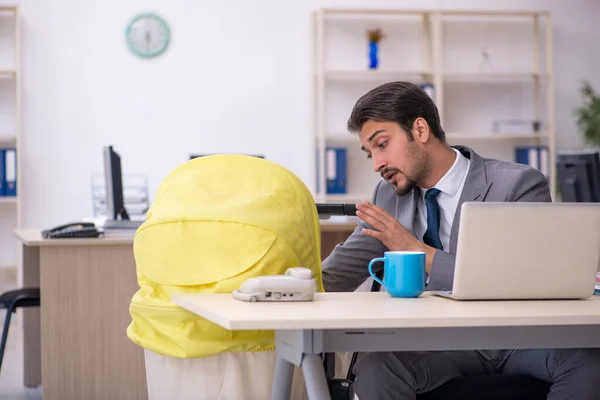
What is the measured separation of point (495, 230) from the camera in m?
1.71

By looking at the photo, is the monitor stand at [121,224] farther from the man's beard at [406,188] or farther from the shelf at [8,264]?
the shelf at [8,264]

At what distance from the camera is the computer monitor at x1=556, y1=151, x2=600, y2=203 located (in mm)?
4141

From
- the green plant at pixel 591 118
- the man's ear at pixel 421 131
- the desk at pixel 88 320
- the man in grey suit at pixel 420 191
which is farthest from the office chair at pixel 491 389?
the green plant at pixel 591 118

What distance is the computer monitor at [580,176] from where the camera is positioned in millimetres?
4141

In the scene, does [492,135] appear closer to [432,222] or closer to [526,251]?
[432,222]

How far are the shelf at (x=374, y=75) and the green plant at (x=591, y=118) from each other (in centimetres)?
118

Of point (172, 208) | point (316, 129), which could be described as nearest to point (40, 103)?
point (316, 129)

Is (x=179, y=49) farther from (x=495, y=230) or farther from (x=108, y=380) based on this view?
(x=495, y=230)

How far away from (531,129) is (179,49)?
8.61 ft

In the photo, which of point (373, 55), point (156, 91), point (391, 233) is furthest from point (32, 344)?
point (373, 55)

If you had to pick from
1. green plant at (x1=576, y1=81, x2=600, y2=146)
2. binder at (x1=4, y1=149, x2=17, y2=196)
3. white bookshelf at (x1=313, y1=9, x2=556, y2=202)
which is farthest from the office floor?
green plant at (x1=576, y1=81, x2=600, y2=146)

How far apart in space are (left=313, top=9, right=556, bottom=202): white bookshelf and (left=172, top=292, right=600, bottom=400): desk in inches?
186

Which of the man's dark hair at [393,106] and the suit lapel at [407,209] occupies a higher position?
the man's dark hair at [393,106]

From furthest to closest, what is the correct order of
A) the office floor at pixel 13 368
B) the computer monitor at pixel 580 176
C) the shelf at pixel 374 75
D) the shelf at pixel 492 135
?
the shelf at pixel 492 135 → the shelf at pixel 374 75 → the computer monitor at pixel 580 176 → the office floor at pixel 13 368
